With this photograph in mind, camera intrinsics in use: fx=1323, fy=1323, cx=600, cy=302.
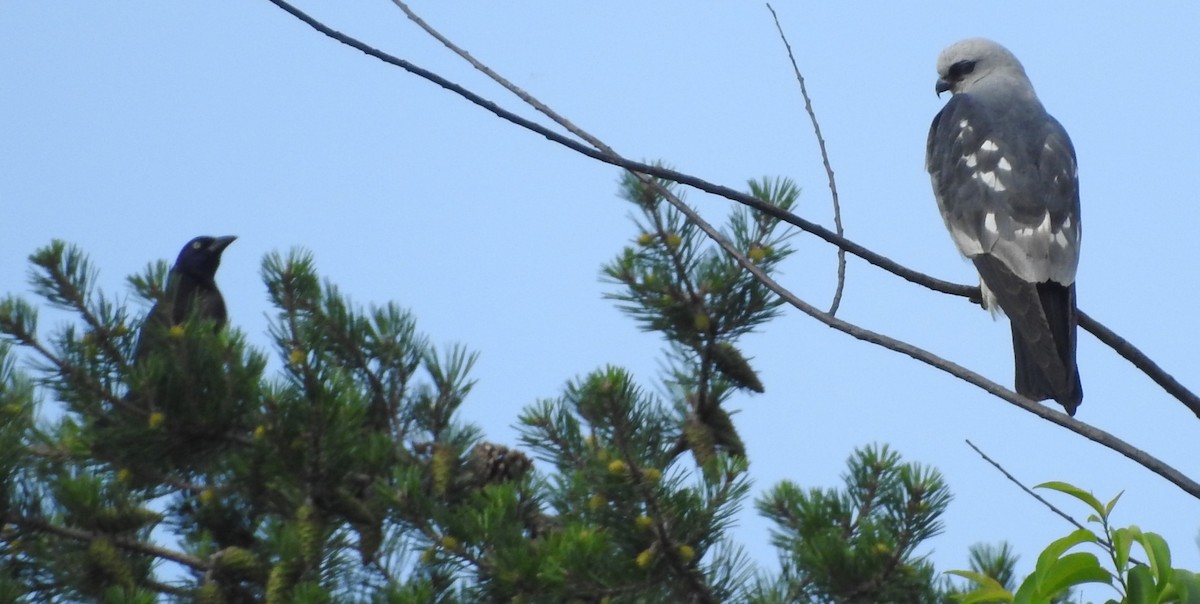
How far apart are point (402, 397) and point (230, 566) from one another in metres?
0.80

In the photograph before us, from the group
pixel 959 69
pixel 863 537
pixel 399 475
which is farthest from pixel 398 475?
pixel 959 69

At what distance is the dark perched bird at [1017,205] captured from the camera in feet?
8.34

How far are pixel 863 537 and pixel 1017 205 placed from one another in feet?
2.92

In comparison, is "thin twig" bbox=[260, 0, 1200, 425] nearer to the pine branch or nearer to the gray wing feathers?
the gray wing feathers

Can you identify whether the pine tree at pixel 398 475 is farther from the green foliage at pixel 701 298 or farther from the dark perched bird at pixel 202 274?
the dark perched bird at pixel 202 274

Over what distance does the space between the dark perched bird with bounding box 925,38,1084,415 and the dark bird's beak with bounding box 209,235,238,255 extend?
12.9 feet

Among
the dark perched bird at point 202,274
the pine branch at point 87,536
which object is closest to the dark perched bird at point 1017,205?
the pine branch at point 87,536

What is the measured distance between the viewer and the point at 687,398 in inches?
149

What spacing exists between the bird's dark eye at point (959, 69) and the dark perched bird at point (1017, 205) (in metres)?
0.03

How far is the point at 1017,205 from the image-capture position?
3215 millimetres

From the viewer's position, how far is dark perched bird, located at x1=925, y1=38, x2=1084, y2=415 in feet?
8.34

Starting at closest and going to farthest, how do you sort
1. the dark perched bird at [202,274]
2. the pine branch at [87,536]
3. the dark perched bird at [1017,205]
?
the dark perched bird at [1017,205], the pine branch at [87,536], the dark perched bird at [202,274]

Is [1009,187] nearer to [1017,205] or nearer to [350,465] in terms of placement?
[1017,205]

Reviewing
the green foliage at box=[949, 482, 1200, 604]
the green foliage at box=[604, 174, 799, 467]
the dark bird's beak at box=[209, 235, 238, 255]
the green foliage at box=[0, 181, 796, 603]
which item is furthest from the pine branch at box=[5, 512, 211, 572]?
the dark bird's beak at box=[209, 235, 238, 255]
